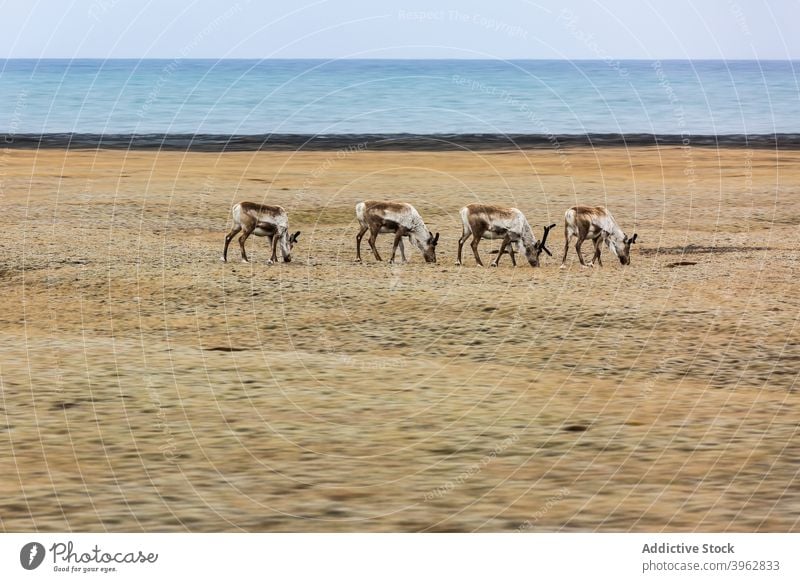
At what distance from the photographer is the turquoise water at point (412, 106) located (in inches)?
3164

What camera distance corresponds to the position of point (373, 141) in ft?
224

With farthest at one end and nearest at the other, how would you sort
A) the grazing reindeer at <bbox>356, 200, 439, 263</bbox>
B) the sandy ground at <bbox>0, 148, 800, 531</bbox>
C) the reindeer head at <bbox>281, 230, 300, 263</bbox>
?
1. the grazing reindeer at <bbox>356, 200, 439, 263</bbox>
2. the reindeer head at <bbox>281, 230, 300, 263</bbox>
3. the sandy ground at <bbox>0, 148, 800, 531</bbox>

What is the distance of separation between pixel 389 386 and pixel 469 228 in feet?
40.6

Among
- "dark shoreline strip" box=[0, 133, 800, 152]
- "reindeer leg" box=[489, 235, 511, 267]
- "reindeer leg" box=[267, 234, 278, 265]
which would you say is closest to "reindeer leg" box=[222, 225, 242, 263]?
"reindeer leg" box=[267, 234, 278, 265]

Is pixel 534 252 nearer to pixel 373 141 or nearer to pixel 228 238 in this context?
pixel 228 238

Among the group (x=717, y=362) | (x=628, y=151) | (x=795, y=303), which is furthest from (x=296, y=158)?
(x=717, y=362)

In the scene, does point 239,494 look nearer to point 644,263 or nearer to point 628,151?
point 644,263

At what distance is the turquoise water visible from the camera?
80.4m

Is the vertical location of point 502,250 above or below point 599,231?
below

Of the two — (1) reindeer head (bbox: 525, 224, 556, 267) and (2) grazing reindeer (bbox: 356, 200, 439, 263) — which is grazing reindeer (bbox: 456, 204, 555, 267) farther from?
(2) grazing reindeer (bbox: 356, 200, 439, 263)

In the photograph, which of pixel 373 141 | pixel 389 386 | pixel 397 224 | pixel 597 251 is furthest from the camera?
pixel 373 141

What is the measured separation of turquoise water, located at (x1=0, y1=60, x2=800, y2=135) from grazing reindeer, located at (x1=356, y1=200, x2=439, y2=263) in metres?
32.1

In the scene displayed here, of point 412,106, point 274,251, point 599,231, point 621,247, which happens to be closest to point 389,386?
point 274,251

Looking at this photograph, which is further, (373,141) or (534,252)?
(373,141)
